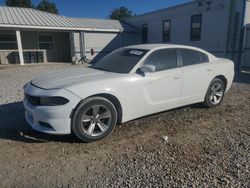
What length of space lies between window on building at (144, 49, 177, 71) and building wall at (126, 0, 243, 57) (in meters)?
10.1

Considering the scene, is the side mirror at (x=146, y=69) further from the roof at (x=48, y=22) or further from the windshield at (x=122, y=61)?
the roof at (x=48, y=22)

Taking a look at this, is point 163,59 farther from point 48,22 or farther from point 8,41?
point 8,41

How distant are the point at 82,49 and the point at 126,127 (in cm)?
1469

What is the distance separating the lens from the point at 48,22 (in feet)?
54.1

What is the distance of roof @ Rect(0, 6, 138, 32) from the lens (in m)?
Answer: 15.3

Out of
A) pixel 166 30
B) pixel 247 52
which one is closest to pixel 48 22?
pixel 166 30

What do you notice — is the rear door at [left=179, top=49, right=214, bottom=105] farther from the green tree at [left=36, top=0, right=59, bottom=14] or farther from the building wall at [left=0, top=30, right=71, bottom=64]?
the green tree at [left=36, top=0, right=59, bottom=14]

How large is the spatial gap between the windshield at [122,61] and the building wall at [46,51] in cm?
1409

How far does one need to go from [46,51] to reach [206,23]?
11975 millimetres

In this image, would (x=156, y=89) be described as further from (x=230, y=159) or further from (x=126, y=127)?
(x=230, y=159)

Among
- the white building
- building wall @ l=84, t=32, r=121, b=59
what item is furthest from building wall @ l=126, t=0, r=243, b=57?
building wall @ l=84, t=32, r=121, b=59

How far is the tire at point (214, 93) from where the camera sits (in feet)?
17.6

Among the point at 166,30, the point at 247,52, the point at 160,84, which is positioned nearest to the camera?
the point at 160,84

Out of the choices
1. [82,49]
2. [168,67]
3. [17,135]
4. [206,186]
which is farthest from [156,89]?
[82,49]
